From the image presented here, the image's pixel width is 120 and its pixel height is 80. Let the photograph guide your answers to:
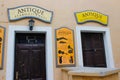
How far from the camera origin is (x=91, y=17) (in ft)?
16.4

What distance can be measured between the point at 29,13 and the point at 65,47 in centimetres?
149

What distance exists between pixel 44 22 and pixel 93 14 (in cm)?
170

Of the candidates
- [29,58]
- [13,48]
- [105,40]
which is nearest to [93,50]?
[105,40]

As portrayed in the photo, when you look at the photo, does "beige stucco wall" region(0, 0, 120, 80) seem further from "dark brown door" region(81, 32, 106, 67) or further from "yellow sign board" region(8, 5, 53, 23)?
"dark brown door" region(81, 32, 106, 67)

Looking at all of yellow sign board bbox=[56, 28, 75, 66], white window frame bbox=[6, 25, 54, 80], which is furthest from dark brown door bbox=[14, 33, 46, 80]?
yellow sign board bbox=[56, 28, 75, 66]

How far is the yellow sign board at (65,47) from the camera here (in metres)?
4.44

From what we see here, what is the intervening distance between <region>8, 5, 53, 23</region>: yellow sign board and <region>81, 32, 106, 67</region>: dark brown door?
1.33 metres

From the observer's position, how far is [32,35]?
4.71 m

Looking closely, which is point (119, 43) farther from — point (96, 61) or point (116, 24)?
point (96, 61)

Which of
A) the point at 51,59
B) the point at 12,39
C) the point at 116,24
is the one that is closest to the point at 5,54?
the point at 12,39

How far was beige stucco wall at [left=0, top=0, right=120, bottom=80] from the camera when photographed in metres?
4.41

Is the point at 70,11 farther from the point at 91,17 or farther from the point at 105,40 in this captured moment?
the point at 105,40

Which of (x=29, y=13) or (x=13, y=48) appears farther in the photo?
(x=29, y=13)

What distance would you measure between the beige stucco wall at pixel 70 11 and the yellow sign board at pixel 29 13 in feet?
0.40
